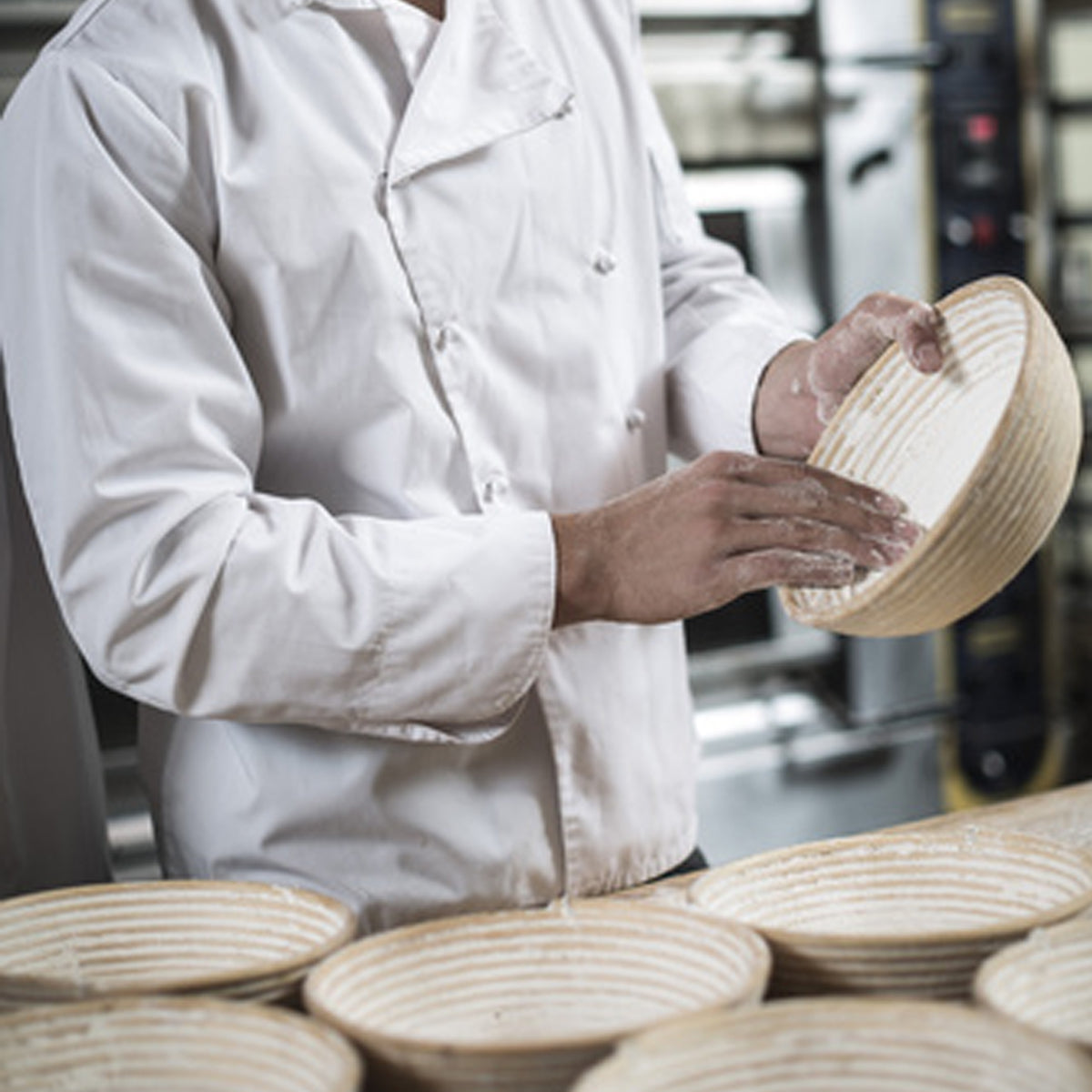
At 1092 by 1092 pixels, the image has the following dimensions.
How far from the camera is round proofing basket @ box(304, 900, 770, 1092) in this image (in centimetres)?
89

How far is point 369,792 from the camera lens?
50.3 inches

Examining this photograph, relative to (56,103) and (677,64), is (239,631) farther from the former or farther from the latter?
(677,64)

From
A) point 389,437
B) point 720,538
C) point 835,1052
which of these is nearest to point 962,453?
point 720,538

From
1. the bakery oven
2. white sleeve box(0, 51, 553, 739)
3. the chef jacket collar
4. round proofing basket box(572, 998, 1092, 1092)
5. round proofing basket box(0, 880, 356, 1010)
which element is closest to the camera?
round proofing basket box(572, 998, 1092, 1092)

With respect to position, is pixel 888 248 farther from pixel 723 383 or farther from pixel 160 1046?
pixel 160 1046

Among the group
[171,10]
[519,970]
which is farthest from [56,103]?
[519,970]

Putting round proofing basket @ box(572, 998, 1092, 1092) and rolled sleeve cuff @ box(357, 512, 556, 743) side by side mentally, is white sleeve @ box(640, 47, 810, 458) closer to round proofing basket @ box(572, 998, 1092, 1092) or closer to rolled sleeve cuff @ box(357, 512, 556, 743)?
rolled sleeve cuff @ box(357, 512, 556, 743)

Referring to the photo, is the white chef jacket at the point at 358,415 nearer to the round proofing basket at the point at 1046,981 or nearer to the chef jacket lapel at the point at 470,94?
the chef jacket lapel at the point at 470,94

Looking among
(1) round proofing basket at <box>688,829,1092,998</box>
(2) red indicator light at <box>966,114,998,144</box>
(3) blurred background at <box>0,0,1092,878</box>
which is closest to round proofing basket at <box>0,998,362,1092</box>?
(1) round proofing basket at <box>688,829,1092,998</box>

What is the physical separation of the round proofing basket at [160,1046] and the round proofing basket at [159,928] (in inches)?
6.0

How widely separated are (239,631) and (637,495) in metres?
0.30

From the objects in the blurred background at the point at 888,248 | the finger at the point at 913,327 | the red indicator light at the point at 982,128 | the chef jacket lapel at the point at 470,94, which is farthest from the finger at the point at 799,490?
the red indicator light at the point at 982,128

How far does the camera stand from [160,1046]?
0.83m

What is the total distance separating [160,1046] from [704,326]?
95cm
